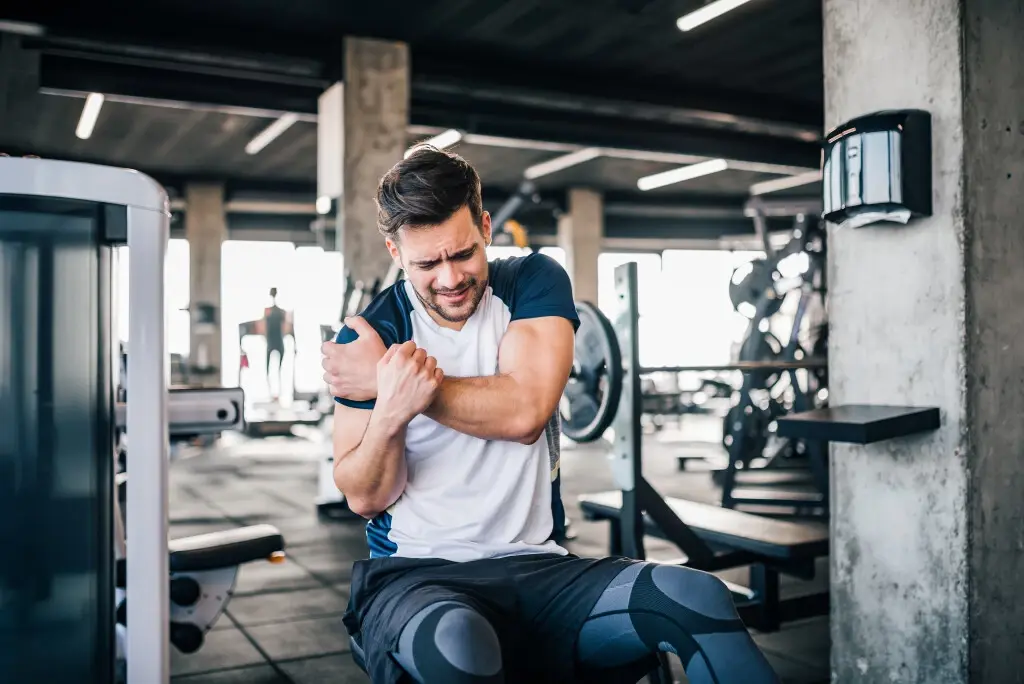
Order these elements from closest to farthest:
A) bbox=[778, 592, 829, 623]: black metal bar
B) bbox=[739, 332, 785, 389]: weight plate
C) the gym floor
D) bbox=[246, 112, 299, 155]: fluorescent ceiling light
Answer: the gym floor
bbox=[778, 592, 829, 623]: black metal bar
bbox=[739, 332, 785, 389]: weight plate
bbox=[246, 112, 299, 155]: fluorescent ceiling light

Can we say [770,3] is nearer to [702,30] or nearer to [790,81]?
[702,30]

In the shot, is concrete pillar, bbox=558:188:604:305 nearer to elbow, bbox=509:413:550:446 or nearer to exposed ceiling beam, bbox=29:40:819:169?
exposed ceiling beam, bbox=29:40:819:169

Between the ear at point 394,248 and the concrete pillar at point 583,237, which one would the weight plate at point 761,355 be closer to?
the ear at point 394,248

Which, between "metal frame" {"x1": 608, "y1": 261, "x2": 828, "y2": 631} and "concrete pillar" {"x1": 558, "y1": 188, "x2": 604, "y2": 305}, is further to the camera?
"concrete pillar" {"x1": 558, "y1": 188, "x2": 604, "y2": 305}

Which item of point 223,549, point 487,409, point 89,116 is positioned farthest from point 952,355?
point 89,116

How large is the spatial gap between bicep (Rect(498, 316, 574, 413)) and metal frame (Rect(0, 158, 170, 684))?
52 centimetres

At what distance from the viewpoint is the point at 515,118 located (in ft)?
21.8

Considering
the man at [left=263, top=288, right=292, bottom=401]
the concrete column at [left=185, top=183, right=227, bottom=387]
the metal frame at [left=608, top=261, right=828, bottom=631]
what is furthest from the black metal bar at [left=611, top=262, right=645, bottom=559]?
the concrete column at [left=185, top=183, right=227, bottom=387]

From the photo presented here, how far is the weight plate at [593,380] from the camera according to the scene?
2281 millimetres

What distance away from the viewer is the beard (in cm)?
123

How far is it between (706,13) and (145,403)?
15.0 ft

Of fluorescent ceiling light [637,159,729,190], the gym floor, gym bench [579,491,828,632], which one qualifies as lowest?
the gym floor

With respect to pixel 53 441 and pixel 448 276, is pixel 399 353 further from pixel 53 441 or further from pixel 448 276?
pixel 53 441

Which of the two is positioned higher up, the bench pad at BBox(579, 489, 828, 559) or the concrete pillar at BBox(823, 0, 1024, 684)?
the concrete pillar at BBox(823, 0, 1024, 684)
